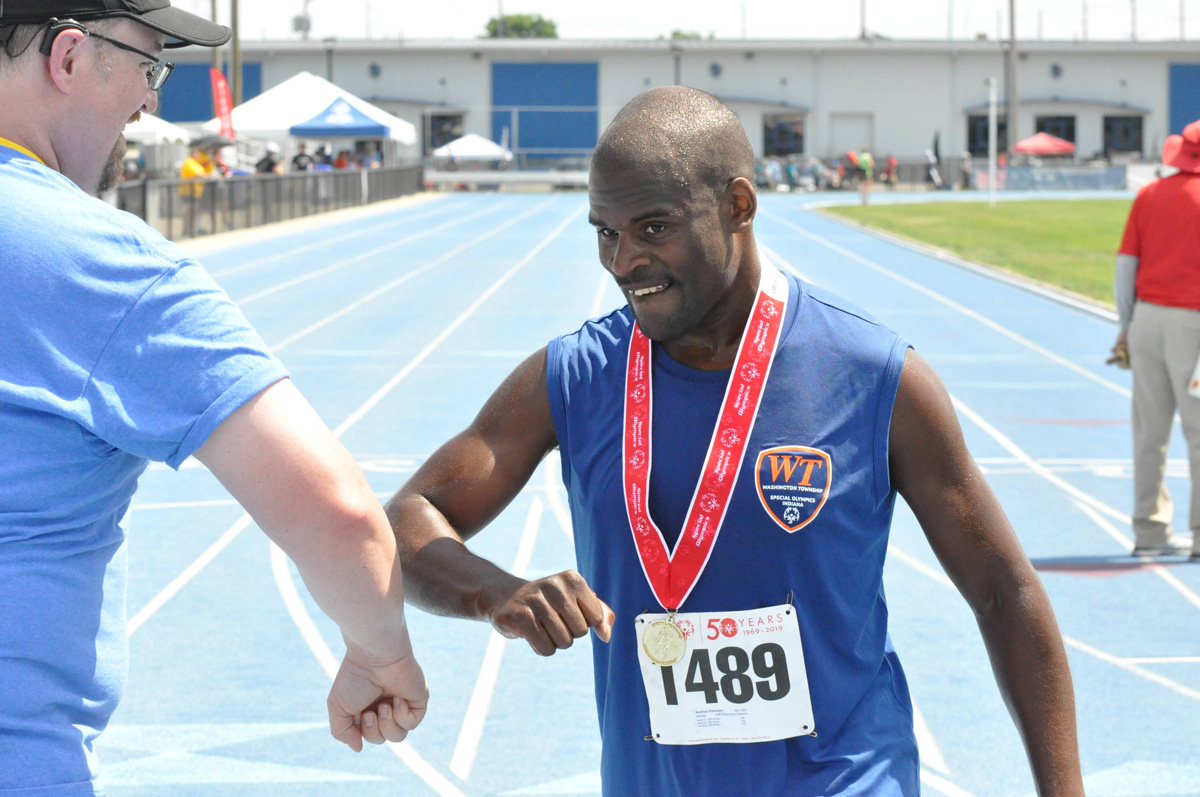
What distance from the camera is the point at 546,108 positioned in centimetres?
6594

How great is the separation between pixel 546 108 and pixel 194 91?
51.6 ft

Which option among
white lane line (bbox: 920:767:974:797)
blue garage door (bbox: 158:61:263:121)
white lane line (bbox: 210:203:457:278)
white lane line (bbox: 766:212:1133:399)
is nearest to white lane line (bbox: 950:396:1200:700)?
white lane line (bbox: 920:767:974:797)

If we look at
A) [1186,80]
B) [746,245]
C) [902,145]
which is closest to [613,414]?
[746,245]

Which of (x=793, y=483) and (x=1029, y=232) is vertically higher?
(x=1029, y=232)

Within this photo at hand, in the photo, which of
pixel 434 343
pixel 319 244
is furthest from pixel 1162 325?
pixel 319 244

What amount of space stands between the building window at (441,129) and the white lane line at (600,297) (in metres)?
44.4

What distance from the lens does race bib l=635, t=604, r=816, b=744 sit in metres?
2.25

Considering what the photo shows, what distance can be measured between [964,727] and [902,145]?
2516 inches

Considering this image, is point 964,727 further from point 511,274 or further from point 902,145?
point 902,145

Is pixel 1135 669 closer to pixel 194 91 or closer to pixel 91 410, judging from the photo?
pixel 91 410

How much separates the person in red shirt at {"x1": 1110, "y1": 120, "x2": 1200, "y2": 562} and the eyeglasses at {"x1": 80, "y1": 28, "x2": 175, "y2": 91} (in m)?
5.96

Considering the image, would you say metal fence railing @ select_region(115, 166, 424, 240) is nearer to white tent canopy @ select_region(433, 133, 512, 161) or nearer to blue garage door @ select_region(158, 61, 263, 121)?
white tent canopy @ select_region(433, 133, 512, 161)

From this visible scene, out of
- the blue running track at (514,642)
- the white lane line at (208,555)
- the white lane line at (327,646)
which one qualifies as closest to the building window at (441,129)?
the blue running track at (514,642)

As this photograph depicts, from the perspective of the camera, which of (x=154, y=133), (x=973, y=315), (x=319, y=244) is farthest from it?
(x=154, y=133)
